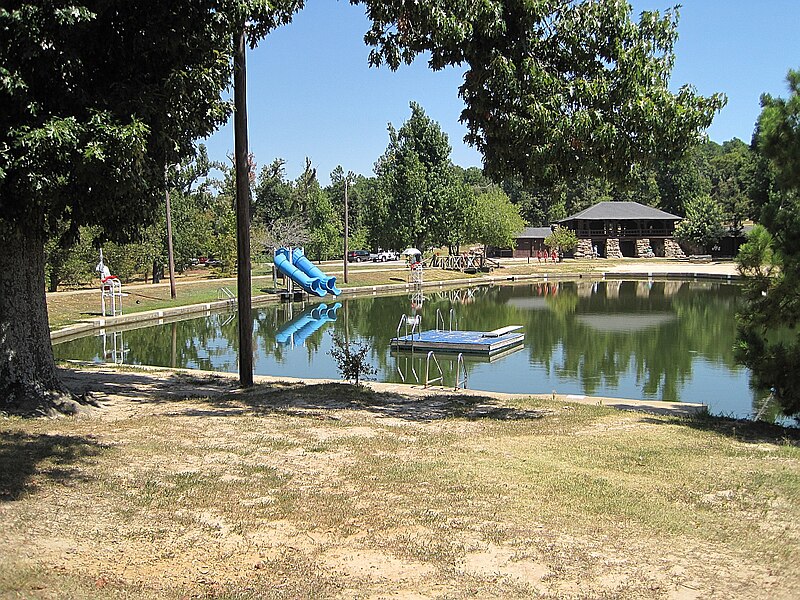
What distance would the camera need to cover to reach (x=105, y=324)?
26.9 m

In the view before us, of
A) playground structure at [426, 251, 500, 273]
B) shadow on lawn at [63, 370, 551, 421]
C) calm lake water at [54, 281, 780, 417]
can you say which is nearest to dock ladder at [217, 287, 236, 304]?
calm lake water at [54, 281, 780, 417]

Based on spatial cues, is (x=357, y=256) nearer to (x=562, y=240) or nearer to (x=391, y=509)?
(x=562, y=240)

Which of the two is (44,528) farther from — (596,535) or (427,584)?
(596,535)

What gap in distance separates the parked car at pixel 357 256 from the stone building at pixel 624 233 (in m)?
21.4

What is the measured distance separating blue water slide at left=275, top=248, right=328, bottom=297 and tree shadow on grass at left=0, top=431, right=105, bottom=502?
31740 millimetres

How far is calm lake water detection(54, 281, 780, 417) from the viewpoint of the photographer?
17297 millimetres

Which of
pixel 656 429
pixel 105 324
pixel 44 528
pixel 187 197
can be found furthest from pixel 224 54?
pixel 187 197

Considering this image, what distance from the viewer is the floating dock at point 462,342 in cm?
2195

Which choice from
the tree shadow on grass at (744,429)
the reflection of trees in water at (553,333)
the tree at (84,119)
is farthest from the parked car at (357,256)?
the tree shadow on grass at (744,429)

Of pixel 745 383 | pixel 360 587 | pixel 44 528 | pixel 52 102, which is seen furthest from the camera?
pixel 745 383

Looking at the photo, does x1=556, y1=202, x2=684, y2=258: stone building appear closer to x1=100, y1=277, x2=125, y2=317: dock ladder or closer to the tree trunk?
x1=100, y1=277, x2=125, y2=317: dock ladder

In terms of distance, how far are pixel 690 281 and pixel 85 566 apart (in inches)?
2079

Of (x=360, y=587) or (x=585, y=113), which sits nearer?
(x=360, y=587)

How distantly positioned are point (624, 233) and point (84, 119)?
73.9m
